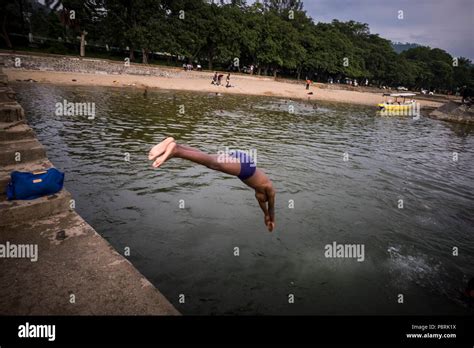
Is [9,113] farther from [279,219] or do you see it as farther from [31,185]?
[279,219]

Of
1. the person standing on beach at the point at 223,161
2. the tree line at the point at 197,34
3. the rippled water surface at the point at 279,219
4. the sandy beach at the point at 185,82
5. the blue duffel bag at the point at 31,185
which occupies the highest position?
the tree line at the point at 197,34

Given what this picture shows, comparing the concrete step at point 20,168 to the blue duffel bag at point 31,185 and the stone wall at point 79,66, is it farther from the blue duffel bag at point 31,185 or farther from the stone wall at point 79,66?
the stone wall at point 79,66

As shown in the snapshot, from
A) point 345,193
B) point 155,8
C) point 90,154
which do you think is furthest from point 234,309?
point 155,8

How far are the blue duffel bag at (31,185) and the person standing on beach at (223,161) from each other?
4073mm

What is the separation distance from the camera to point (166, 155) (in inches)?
129

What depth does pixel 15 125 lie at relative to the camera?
8.68m

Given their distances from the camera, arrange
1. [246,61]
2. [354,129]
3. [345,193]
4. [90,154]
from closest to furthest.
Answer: [345,193] → [90,154] → [354,129] → [246,61]

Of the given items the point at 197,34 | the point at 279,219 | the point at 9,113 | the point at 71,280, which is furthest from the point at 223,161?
the point at 197,34

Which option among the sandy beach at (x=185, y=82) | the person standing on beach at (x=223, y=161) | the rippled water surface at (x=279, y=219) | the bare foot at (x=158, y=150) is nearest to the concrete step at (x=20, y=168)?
the rippled water surface at (x=279, y=219)

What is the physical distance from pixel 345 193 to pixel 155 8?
54663mm

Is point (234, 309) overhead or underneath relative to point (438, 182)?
underneath

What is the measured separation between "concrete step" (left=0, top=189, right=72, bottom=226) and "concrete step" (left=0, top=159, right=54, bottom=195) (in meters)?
0.28

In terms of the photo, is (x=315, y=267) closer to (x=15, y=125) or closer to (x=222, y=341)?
(x=222, y=341)

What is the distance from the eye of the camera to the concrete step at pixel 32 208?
5.55m
